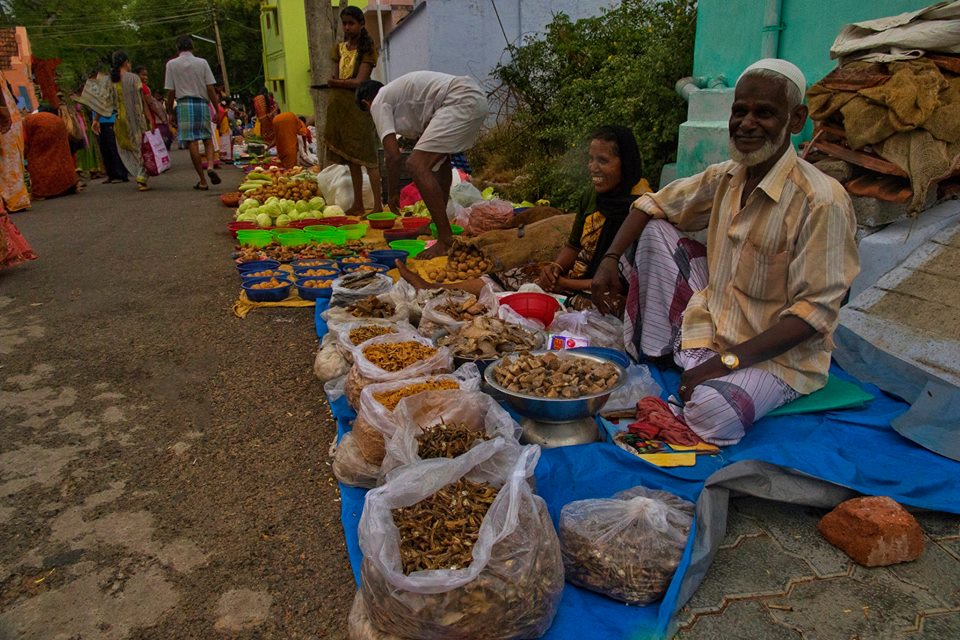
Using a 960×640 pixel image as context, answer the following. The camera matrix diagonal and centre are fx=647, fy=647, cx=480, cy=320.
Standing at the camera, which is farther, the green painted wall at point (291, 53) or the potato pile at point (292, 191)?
the green painted wall at point (291, 53)

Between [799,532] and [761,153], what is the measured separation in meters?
1.41

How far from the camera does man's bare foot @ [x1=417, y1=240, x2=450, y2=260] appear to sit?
5152 millimetres

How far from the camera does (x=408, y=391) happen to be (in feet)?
8.59

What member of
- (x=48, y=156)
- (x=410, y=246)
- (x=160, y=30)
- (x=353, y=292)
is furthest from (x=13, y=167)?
(x=160, y=30)

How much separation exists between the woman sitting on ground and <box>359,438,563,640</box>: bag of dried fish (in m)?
2.12

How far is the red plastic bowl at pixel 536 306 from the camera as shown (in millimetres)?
3818

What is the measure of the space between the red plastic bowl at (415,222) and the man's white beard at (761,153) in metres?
4.24

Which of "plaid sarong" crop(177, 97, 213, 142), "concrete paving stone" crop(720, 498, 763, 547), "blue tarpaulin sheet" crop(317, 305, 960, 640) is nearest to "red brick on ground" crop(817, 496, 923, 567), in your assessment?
"blue tarpaulin sheet" crop(317, 305, 960, 640)

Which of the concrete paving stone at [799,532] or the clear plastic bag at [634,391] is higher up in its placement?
the clear plastic bag at [634,391]

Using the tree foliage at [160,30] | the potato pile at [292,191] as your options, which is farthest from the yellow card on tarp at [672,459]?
the tree foliage at [160,30]

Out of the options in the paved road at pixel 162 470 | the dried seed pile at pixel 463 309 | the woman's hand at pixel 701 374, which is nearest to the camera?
the paved road at pixel 162 470

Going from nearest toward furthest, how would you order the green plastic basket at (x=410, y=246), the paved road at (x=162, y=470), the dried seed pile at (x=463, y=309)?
1. the paved road at (x=162, y=470)
2. the dried seed pile at (x=463, y=309)
3. the green plastic basket at (x=410, y=246)

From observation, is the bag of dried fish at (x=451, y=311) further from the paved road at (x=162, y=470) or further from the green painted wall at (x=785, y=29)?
the green painted wall at (x=785, y=29)

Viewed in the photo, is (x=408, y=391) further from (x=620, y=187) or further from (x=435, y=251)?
(x=435, y=251)
